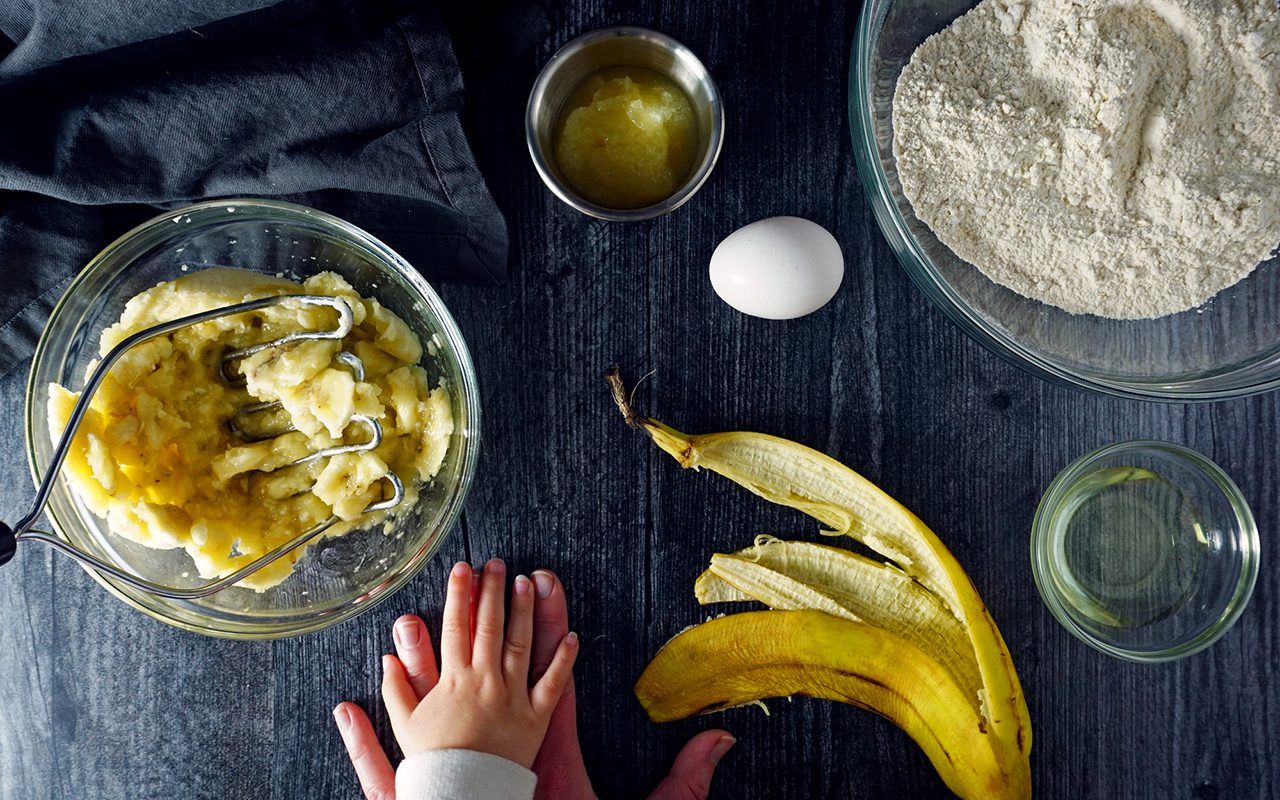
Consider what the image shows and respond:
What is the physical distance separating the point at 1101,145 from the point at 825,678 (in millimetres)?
697

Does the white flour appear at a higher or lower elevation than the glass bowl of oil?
higher

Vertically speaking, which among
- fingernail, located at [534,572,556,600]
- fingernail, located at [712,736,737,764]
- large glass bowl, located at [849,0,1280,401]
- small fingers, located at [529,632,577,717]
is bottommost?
fingernail, located at [712,736,737,764]

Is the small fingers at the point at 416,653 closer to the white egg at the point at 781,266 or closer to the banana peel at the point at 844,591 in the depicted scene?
the banana peel at the point at 844,591

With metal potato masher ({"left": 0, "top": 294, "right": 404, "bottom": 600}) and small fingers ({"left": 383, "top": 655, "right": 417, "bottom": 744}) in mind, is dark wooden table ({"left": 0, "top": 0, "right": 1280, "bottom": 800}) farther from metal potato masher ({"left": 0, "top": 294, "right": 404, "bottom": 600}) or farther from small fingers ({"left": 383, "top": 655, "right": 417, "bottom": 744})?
metal potato masher ({"left": 0, "top": 294, "right": 404, "bottom": 600})

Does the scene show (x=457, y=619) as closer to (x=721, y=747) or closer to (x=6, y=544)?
(x=721, y=747)

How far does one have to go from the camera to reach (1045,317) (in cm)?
98

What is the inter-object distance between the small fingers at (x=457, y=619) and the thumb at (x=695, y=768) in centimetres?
31

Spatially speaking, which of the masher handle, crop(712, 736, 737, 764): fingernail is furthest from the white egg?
the masher handle

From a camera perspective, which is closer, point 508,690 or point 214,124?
point 214,124

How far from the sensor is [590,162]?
1011 millimetres

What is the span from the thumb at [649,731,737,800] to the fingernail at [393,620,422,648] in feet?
1.23

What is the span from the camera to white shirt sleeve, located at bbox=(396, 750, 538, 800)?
1.04 meters

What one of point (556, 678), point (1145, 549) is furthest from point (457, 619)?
point (1145, 549)

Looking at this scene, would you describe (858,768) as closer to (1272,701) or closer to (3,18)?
(1272,701)
